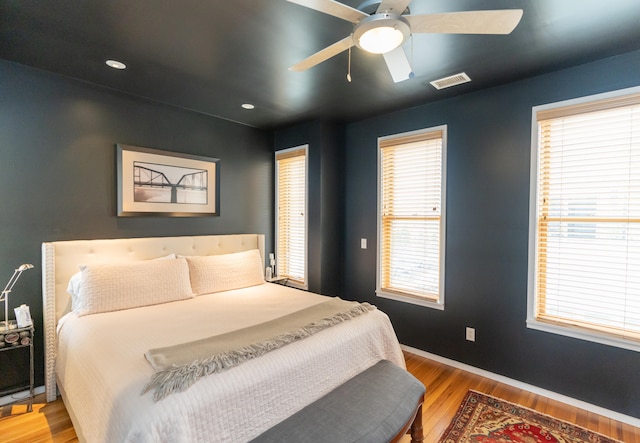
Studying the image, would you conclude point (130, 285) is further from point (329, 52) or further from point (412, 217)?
point (412, 217)

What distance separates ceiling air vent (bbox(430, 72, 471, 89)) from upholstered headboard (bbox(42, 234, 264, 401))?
284 centimetres

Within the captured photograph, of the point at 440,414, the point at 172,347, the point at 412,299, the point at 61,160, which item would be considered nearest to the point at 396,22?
the point at 172,347

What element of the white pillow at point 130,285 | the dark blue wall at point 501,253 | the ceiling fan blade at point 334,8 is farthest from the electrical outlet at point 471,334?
the ceiling fan blade at point 334,8

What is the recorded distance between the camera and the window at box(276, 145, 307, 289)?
3.89m

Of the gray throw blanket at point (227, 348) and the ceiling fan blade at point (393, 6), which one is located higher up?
the ceiling fan blade at point (393, 6)

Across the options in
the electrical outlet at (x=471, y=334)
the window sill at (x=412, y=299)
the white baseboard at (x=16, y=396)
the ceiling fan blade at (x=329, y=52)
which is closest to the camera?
the ceiling fan blade at (x=329, y=52)

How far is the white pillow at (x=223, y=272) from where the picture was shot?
2.96 meters

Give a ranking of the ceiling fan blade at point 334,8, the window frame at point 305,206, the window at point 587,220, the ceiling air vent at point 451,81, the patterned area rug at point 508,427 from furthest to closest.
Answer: the window frame at point 305,206
the ceiling air vent at point 451,81
the window at point 587,220
the patterned area rug at point 508,427
the ceiling fan blade at point 334,8

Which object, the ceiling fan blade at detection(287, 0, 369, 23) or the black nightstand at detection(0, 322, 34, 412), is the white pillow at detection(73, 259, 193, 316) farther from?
the ceiling fan blade at detection(287, 0, 369, 23)

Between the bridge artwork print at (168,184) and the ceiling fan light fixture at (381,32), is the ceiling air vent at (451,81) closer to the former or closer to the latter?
the ceiling fan light fixture at (381,32)

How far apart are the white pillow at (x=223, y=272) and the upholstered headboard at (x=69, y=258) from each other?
0.31 m

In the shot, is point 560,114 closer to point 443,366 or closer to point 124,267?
point 443,366

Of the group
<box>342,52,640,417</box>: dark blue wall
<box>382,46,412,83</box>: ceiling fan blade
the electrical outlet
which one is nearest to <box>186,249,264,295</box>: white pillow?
<box>342,52,640,417</box>: dark blue wall

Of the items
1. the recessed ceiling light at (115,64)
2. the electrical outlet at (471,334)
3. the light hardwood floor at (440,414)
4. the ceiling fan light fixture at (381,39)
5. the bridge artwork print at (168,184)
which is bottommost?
the light hardwood floor at (440,414)
